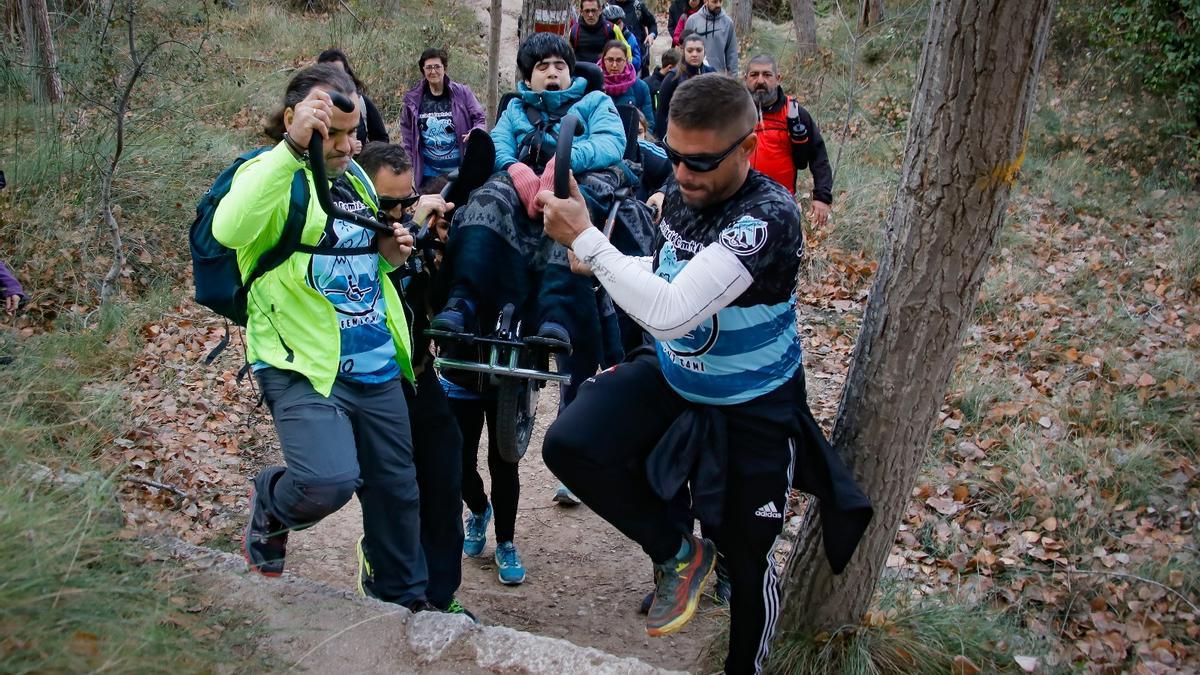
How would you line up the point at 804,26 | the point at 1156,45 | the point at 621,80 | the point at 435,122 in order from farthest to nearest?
1. the point at 804,26
2. the point at 1156,45
3. the point at 435,122
4. the point at 621,80

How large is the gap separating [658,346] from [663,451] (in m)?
0.39

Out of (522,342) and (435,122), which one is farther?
(435,122)

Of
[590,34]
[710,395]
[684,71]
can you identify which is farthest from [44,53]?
[710,395]

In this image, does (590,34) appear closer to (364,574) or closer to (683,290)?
(364,574)

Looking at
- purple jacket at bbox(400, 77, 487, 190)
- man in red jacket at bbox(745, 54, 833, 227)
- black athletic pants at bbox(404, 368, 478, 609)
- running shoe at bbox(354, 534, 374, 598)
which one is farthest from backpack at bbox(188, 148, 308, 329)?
purple jacket at bbox(400, 77, 487, 190)

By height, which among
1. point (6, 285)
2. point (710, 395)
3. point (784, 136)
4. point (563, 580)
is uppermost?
point (784, 136)

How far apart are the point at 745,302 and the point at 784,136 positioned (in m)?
4.60

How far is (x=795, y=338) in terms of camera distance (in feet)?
10.1

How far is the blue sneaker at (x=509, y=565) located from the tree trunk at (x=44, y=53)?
7.57 metres

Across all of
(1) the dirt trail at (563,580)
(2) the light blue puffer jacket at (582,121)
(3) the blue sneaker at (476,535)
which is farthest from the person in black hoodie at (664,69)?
(3) the blue sneaker at (476,535)

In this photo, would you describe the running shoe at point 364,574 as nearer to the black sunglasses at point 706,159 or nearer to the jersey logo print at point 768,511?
the jersey logo print at point 768,511

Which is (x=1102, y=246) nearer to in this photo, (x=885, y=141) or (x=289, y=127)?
(x=885, y=141)

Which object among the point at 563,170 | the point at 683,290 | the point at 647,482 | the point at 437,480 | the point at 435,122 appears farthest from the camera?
the point at 435,122

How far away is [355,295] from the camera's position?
341 centimetres
